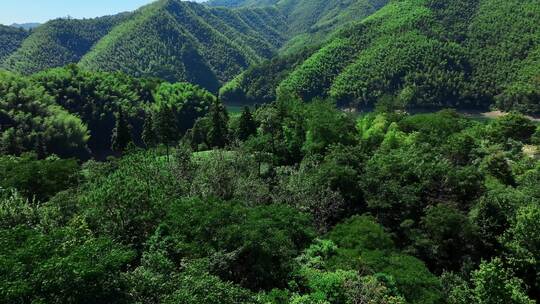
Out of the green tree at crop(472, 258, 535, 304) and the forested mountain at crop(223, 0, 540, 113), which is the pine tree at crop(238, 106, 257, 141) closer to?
the green tree at crop(472, 258, 535, 304)

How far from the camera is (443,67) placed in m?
177

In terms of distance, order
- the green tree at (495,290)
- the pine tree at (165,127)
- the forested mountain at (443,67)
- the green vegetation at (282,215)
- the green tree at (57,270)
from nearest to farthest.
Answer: the green tree at (57,270) < the green vegetation at (282,215) < the green tree at (495,290) < the pine tree at (165,127) < the forested mountain at (443,67)

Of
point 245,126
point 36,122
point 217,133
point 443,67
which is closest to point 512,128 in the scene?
point 245,126

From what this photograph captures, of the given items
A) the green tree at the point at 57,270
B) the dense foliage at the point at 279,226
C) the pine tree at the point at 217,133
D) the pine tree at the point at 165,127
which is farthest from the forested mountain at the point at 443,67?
the green tree at the point at 57,270

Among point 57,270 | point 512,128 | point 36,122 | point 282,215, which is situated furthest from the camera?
point 36,122

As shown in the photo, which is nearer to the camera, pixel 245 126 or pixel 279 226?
pixel 279 226

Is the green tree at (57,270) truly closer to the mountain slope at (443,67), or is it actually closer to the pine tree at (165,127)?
the pine tree at (165,127)

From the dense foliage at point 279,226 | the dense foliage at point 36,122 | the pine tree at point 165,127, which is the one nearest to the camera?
the dense foliage at point 279,226

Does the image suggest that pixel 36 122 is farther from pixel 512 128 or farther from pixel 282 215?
pixel 512 128

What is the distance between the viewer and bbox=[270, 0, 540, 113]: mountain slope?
166 meters

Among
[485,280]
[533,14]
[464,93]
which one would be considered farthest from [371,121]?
[533,14]

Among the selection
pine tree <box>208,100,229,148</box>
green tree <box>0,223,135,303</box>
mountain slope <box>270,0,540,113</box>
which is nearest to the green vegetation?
green tree <box>0,223,135,303</box>

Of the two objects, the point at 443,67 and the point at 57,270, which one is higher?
the point at 57,270

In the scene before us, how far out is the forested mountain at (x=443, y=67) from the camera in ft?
544
